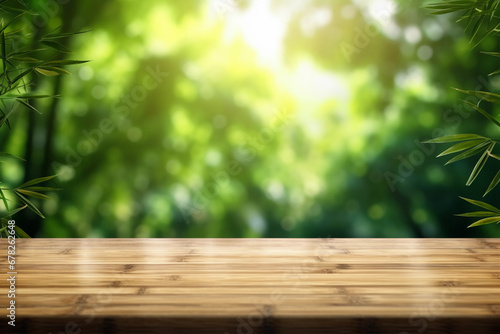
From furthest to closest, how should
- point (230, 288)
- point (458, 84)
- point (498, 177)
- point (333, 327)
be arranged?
1. point (458, 84)
2. point (498, 177)
3. point (230, 288)
4. point (333, 327)

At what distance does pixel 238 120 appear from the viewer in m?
3.31

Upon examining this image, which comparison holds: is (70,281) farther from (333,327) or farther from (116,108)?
(116,108)

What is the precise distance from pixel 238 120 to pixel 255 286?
1783mm

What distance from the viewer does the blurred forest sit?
10.7ft

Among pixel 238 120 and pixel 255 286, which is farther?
pixel 238 120

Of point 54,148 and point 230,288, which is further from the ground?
point 230,288

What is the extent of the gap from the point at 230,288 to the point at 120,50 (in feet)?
7.19

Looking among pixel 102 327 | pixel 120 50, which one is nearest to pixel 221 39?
pixel 120 50

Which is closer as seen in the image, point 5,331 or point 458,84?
point 5,331

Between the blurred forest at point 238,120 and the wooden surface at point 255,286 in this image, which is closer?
the wooden surface at point 255,286

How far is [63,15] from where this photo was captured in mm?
3260

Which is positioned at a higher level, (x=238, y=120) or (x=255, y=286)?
(x=255, y=286)

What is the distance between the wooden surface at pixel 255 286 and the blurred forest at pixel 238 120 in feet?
3.33

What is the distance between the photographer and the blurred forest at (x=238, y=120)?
3.27 metres
